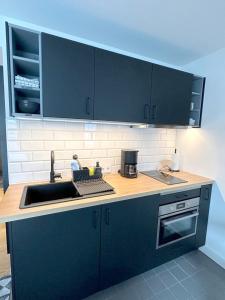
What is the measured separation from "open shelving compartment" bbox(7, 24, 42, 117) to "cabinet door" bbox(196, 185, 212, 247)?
5.91ft

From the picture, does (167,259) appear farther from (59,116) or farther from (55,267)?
(59,116)

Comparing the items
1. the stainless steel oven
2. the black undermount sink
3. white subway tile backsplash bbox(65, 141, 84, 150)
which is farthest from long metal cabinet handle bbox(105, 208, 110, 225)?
white subway tile backsplash bbox(65, 141, 84, 150)

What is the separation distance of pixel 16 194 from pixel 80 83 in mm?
995

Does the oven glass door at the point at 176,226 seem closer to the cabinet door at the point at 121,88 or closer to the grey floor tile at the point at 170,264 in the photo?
the grey floor tile at the point at 170,264

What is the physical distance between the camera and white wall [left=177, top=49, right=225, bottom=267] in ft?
5.76

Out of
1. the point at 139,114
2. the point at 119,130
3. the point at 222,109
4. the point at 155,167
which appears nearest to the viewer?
the point at 139,114

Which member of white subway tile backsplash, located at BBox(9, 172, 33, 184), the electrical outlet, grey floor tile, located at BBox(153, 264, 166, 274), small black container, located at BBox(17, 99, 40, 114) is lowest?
grey floor tile, located at BBox(153, 264, 166, 274)

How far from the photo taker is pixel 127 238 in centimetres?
140

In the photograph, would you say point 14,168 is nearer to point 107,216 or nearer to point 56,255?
point 56,255

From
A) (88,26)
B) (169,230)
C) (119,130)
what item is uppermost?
(88,26)

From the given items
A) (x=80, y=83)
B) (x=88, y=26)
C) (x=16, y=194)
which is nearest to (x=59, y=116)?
A: (x=80, y=83)

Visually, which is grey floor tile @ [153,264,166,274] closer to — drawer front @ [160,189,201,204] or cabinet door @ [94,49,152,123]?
drawer front @ [160,189,201,204]

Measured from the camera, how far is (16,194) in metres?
1.26

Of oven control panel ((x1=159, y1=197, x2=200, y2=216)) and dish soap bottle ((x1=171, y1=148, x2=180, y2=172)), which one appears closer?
oven control panel ((x1=159, y1=197, x2=200, y2=216))
